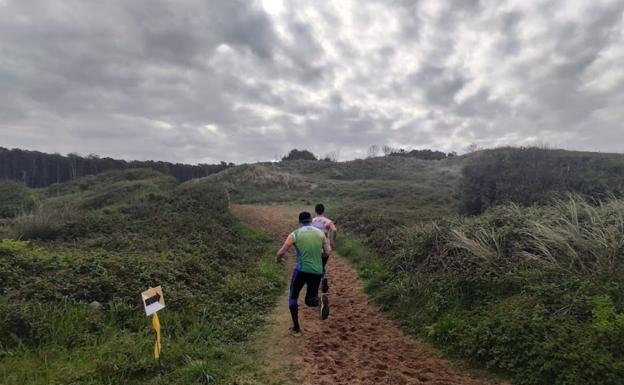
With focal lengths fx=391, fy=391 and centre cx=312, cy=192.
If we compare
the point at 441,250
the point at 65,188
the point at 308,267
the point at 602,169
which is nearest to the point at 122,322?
the point at 308,267

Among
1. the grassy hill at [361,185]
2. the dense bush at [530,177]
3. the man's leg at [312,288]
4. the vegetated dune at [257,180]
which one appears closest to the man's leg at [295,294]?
the man's leg at [312,288]

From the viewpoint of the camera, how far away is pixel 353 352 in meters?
5.82

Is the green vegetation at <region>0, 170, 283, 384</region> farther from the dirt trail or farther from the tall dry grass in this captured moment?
the tall dry grass

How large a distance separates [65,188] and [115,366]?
35.3 m

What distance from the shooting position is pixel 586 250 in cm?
652

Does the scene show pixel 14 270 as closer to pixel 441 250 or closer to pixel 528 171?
pixel 441 250

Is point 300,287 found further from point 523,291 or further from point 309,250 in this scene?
point 523,291

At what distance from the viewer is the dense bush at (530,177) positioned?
52.1ft

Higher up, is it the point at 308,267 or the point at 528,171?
the point at 528,171

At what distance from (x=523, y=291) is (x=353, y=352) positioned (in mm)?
2810

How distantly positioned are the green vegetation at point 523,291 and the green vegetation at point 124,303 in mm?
2977

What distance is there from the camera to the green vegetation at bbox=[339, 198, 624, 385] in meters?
4.59

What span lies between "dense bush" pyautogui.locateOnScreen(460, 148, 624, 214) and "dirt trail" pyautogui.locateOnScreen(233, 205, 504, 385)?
35.2 feet

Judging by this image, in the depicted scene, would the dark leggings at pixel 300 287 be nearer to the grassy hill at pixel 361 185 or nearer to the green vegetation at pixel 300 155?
the grassy hill at pixel 361 185
